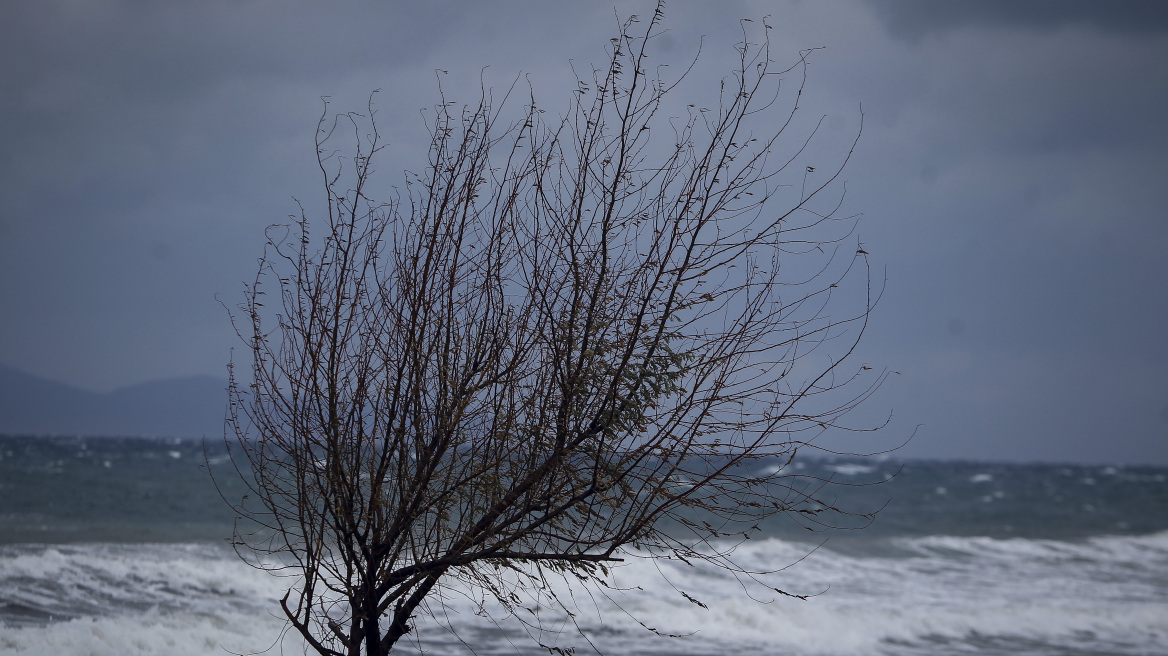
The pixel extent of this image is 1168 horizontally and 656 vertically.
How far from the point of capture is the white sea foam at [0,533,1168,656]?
442 inches

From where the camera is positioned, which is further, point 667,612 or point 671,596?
point 671,596


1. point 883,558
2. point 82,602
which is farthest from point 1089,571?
point 82,602

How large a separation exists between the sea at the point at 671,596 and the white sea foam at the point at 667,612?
1.7 inches

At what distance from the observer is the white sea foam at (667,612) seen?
11.2 metres

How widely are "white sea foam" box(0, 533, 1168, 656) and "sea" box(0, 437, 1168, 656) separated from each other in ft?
0.14

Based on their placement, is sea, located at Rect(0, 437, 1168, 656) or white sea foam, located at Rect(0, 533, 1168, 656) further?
sea, located at Rect(0, 437, 1168, 656)

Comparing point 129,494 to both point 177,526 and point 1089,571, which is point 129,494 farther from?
point 1089,571

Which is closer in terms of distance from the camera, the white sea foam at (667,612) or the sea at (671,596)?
the white sea foam at (667,612)

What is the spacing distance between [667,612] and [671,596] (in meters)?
1.57

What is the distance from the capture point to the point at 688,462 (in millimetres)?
3844

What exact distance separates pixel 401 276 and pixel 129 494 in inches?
1209

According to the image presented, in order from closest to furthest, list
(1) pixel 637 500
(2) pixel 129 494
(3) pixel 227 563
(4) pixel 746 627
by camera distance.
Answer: (1) pixel 637 500
(4) pixel 746 627
(3) pixel 227 563
(2) pixel 129 494

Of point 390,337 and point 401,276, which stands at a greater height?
point 401,276

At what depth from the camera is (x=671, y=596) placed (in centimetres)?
1652
